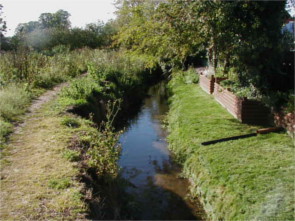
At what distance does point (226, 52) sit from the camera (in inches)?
341

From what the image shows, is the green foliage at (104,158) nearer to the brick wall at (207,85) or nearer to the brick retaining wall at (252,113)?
the brick retaining wall at (252,113)

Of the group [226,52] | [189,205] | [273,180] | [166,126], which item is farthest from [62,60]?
[273,180]

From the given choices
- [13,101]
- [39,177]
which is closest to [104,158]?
[39,177]

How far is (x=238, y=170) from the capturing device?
4848 millimetres

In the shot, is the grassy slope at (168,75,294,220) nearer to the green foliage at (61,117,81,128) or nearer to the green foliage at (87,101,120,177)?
the green foliage at (87,101,120,177)

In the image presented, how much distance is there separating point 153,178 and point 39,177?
2.91m

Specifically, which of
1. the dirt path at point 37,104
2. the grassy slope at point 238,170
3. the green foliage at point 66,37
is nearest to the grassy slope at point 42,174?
the dirt path at point 37,104

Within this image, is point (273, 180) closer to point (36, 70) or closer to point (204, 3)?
point (204, 3)

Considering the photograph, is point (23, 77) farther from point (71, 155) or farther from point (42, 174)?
point (42, 174)

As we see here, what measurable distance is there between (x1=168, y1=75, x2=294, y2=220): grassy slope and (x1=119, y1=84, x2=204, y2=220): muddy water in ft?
1.07

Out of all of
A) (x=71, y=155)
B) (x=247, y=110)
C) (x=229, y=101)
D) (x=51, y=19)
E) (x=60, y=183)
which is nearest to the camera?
(x=60, y=183)

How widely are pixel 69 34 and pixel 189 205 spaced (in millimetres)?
24623

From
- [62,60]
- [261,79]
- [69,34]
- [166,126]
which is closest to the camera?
[261,79]

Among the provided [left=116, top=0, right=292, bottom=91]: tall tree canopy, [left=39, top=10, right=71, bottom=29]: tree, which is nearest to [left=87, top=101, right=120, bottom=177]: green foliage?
[left=116, top=0, right=292, bottom=91]: tall tree canopy
